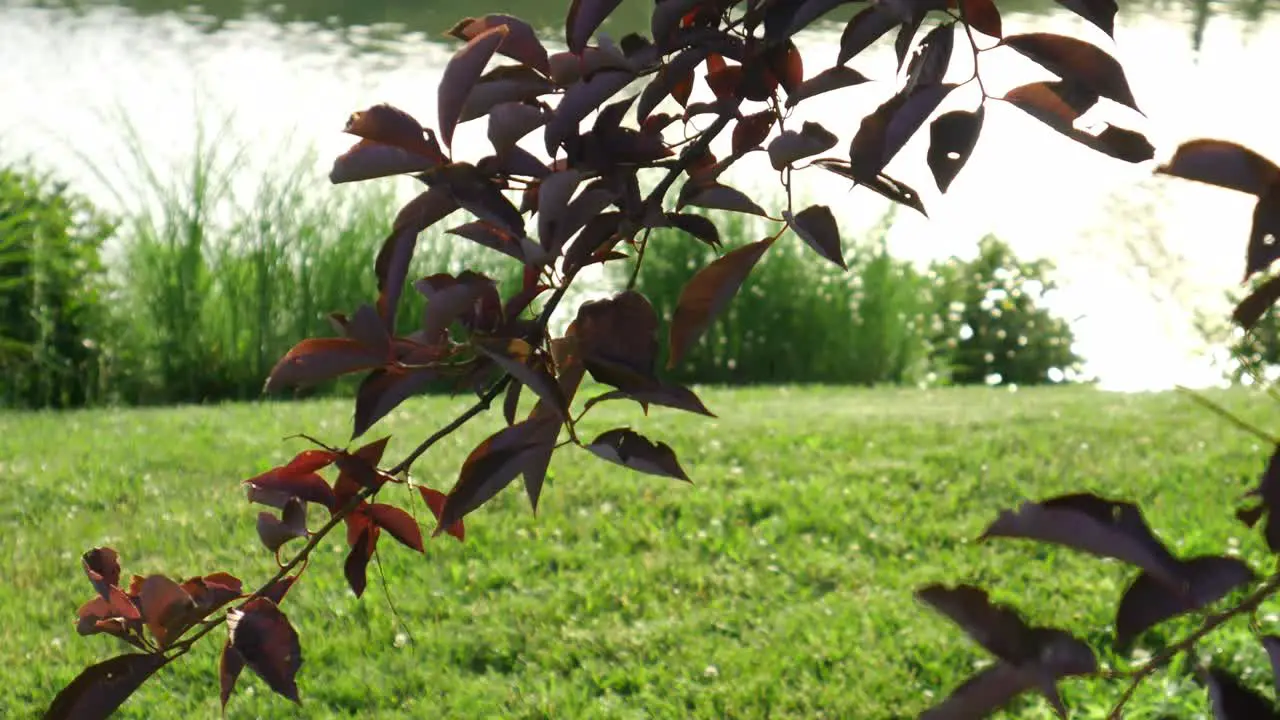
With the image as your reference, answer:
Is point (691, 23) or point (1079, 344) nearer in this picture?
point (691, 23)

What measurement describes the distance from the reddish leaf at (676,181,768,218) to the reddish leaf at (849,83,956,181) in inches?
5.1

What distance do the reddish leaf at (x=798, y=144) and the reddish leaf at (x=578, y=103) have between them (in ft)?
0.49

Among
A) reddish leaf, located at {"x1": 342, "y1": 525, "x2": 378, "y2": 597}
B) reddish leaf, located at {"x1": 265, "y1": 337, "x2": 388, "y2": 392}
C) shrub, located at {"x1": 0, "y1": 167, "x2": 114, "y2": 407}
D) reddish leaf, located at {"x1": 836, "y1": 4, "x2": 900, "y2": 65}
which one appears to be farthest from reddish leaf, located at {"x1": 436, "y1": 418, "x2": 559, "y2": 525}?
shrub, located at {"x1": 0, "y1": 167, "x2": 114, "y2": 407}

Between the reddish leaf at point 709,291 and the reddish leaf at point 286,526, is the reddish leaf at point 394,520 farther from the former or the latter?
the reddish leaf at point 709,291

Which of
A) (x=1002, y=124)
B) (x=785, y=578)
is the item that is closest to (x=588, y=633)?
(x=785, y=578)

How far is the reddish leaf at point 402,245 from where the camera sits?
126 cm

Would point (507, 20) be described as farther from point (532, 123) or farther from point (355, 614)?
point (355, 614)

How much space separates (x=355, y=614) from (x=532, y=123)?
10.7 ft

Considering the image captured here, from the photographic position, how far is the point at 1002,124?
14719 mm

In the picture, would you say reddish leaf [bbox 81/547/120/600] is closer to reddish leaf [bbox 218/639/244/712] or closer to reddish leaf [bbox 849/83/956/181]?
reddish leaf [bbox 218/639/244/712]

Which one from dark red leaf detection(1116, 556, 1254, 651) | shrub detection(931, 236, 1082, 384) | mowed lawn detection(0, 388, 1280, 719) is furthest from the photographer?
shrub detection(931, 236, 1082, 384)

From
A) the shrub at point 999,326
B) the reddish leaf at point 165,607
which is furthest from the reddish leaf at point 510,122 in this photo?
the shrub at point 999,326

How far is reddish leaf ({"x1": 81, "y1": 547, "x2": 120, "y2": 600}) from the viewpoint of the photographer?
4.89 ft

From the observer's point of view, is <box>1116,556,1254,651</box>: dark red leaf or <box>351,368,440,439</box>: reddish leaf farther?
<box>351,368,440,439</box>: reddish leaf
